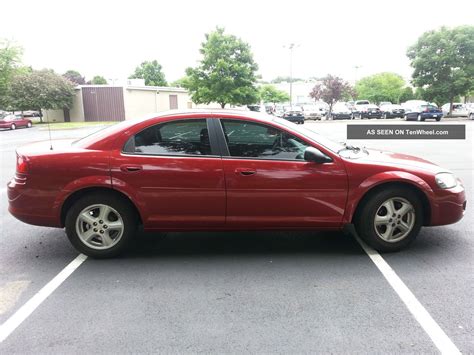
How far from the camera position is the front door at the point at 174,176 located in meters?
4.13

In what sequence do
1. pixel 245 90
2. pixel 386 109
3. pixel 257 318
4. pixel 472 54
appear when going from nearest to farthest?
1. pixel 257 318
2. pixel 245 90
3. pixel 472 54
4. pixel 386 109

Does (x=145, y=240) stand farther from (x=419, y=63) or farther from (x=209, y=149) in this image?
(x=419, y=63)

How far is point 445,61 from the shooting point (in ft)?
113

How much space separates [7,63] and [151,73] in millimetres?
43206

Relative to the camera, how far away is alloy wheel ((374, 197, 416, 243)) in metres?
4.30

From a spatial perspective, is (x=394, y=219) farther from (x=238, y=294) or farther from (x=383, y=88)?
(x=383, y=88)

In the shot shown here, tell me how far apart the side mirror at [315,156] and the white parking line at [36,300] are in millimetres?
2606

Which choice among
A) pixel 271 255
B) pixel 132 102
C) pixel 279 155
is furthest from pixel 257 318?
pixel 132 102

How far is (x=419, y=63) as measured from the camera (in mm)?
35250

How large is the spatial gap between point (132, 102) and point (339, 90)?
2242cm

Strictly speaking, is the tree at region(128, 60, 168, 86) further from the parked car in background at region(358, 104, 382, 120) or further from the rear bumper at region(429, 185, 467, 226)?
the rear bumper at region(429, 185, 467, 226)

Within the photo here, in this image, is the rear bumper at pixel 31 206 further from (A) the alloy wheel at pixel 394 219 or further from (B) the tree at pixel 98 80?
(B) the tree at pixel 98 80

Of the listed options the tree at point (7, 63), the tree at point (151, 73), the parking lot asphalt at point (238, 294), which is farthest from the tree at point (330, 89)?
the tree at point (151, 73)

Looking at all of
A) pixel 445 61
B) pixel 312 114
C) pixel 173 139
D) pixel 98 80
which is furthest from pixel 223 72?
pixel 98 80
